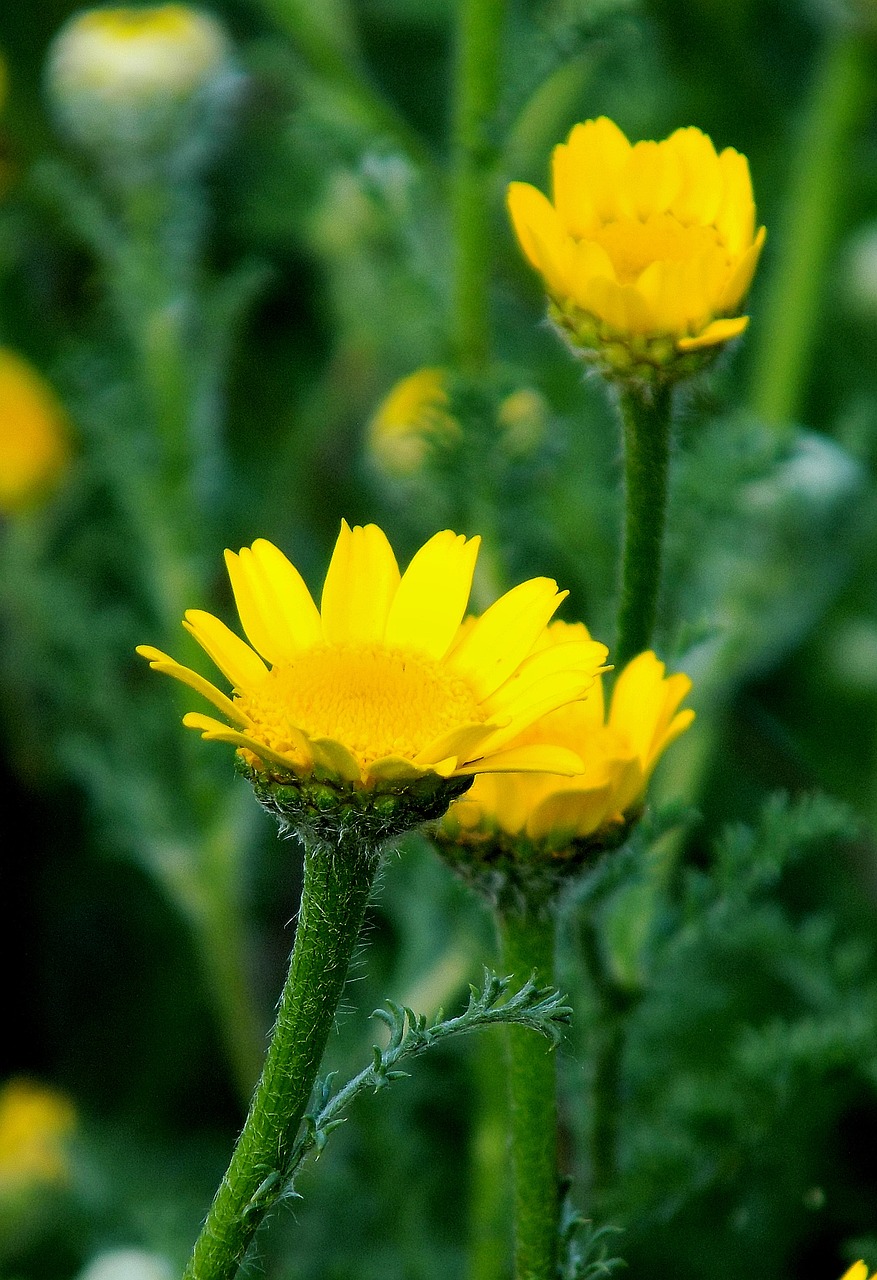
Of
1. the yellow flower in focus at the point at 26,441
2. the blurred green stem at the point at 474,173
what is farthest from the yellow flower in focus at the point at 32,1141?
the blurred green stem at the point at 474,173

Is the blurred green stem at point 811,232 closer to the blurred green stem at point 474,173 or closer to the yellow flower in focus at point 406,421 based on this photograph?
the yellow flower in focus at point 406,421

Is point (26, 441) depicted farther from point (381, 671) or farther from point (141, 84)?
point (381, 671)

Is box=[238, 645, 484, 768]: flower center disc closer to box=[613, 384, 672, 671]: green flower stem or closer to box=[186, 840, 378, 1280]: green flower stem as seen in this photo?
box=[186, 840, 378, 1280]: green flower stem

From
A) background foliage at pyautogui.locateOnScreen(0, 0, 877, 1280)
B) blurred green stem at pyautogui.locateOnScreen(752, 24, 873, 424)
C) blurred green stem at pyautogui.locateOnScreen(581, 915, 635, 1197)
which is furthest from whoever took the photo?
blurred green stem at pyautogui.locateOnScreen(752, 24, 873, 424)

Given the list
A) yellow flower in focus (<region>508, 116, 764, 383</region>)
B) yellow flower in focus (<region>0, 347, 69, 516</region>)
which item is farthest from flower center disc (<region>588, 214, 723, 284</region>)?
yellow flower in focus (<region>0, 347, 69, 516</region>)

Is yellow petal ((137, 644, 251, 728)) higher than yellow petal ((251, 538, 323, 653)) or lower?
lower

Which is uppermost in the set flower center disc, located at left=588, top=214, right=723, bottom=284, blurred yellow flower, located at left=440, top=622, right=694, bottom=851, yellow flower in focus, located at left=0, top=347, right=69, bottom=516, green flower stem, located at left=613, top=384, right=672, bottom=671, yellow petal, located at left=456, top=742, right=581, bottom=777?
yellow flower in focus, located at left=0, top=347, right=69, bottom=516

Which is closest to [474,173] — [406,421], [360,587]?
[406,421]

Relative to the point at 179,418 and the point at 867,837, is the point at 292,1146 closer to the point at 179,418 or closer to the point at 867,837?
the point at 179,418

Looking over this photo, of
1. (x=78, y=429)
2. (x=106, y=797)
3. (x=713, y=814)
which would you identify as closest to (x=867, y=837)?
(x=713, y=814)
